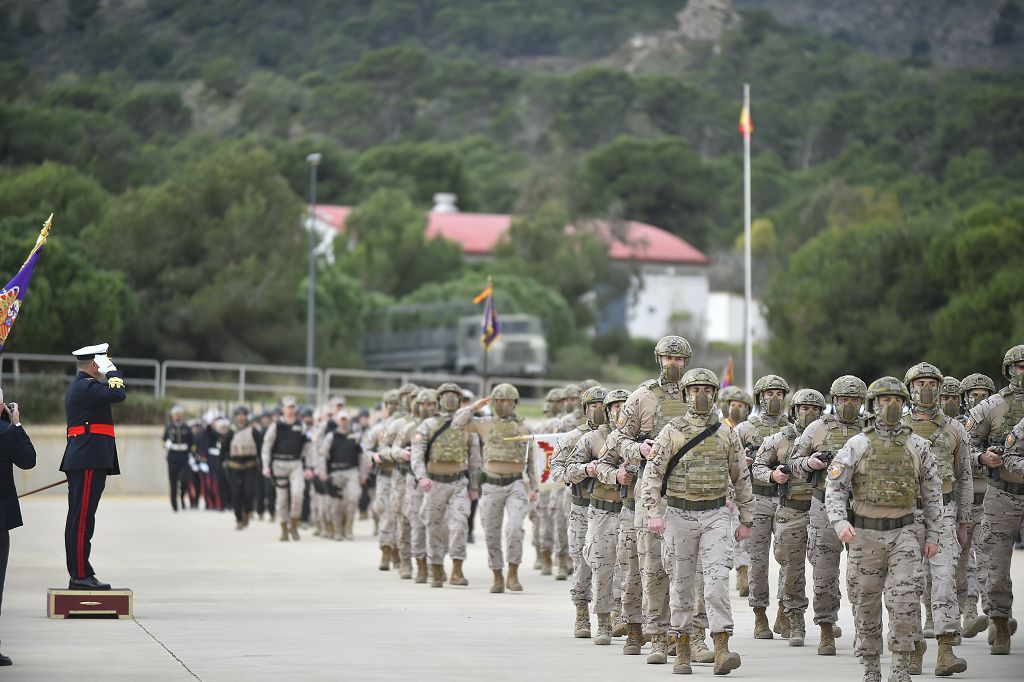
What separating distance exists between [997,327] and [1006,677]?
37952 millimetres

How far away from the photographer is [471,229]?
93.6 m

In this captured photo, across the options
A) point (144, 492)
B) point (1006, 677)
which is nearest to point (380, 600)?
point (1006, 677)

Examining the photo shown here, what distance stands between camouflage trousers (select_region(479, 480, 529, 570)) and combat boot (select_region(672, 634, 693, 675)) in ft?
22.3

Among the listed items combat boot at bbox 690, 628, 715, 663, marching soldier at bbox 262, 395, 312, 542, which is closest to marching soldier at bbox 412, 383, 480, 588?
combat boot at bbox 690, 628, 715, 663

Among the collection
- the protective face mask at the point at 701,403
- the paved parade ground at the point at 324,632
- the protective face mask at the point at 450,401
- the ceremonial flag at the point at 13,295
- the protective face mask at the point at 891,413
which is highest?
the ceremonial flag at the point at 13,295

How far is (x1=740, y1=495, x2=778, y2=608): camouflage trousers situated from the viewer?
14949 mm

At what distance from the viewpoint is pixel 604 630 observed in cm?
1434

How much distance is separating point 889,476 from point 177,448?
→ 27815 mm

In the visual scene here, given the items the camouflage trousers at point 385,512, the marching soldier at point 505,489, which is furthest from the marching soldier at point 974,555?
the camouflage trousers at point 385,512

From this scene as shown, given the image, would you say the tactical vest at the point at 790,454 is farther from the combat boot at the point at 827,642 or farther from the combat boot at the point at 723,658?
the combat boot at the point at 723,658

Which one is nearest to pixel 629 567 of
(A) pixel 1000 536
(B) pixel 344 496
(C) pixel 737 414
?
(A) pixel 1000 536

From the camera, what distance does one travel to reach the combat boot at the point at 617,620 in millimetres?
14633

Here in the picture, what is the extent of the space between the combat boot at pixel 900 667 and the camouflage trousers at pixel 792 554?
2.96 m

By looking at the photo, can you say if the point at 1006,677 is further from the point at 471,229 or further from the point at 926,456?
the point at 471,229
